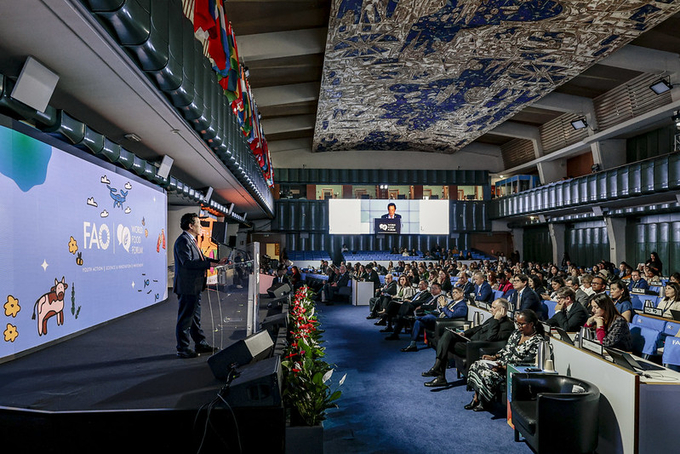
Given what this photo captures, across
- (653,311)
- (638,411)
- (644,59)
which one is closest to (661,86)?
(644,59)

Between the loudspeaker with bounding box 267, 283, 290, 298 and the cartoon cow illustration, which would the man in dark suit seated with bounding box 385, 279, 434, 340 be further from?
the cartoon cow illustration

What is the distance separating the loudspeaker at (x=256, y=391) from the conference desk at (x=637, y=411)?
221 cm

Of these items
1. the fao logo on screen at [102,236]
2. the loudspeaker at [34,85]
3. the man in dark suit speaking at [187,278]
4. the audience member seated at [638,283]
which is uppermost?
the loudspeaker at [34,85]

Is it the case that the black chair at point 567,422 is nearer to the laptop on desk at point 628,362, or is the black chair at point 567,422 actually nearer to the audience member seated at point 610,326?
the laptop on desk at point 628,362

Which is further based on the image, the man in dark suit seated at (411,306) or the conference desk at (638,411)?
the man in dark suit seated at (411,306)

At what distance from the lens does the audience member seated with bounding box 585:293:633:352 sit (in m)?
3.84

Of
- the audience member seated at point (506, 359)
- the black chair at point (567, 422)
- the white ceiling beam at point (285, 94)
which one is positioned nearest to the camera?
the black chair at point (567, 422)

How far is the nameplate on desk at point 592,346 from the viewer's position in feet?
10.4

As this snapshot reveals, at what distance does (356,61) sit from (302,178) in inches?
481

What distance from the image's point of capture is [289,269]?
14.0 m

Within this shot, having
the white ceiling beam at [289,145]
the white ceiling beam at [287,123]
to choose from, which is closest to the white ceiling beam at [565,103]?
the white ceiling beam at [287,123]

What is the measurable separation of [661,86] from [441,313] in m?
8.98

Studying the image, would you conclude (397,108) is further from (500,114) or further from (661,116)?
(661,116)

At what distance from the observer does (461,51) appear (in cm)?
1001
